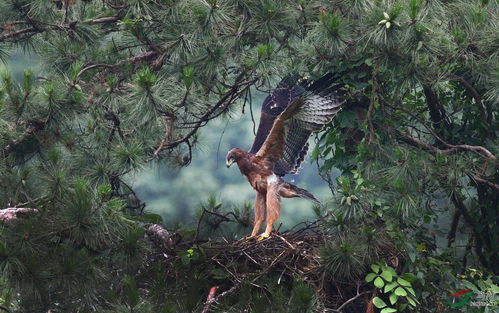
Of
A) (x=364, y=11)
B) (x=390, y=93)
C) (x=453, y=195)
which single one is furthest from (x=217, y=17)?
(x=453, y=195)

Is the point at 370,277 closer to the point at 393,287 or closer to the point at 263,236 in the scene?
the point at 393,287

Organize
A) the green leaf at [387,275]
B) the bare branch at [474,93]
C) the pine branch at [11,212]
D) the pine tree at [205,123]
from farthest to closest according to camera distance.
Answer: the bare branch at [474,93] → the green leaf at [387,275] → the pine tree at [205,123] → the pine branch at [11,212]

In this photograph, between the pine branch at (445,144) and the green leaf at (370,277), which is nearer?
the green leaf at (370,277)

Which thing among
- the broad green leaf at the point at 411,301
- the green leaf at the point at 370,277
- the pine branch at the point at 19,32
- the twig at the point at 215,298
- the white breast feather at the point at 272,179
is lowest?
the broad green leaf at the point at 411,301

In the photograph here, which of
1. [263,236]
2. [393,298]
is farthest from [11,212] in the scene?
[393,298]

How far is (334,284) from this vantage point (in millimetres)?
5469

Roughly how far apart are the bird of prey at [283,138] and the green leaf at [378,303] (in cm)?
74

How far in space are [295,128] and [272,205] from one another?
1.38 ft

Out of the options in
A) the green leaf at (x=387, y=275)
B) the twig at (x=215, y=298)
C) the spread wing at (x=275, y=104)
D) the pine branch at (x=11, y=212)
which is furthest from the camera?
the spread wing at (x=275, y=104)

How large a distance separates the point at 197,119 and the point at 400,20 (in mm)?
1392

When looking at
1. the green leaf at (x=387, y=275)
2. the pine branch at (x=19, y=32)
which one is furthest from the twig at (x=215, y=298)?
the pine branch at (x=19, y=32)

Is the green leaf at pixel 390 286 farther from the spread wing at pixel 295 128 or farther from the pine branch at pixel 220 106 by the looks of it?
the pine branch at pixel 220 106

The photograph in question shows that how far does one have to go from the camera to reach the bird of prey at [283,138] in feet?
19.3

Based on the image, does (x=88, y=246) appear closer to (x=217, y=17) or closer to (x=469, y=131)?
(x=217, y=17)
